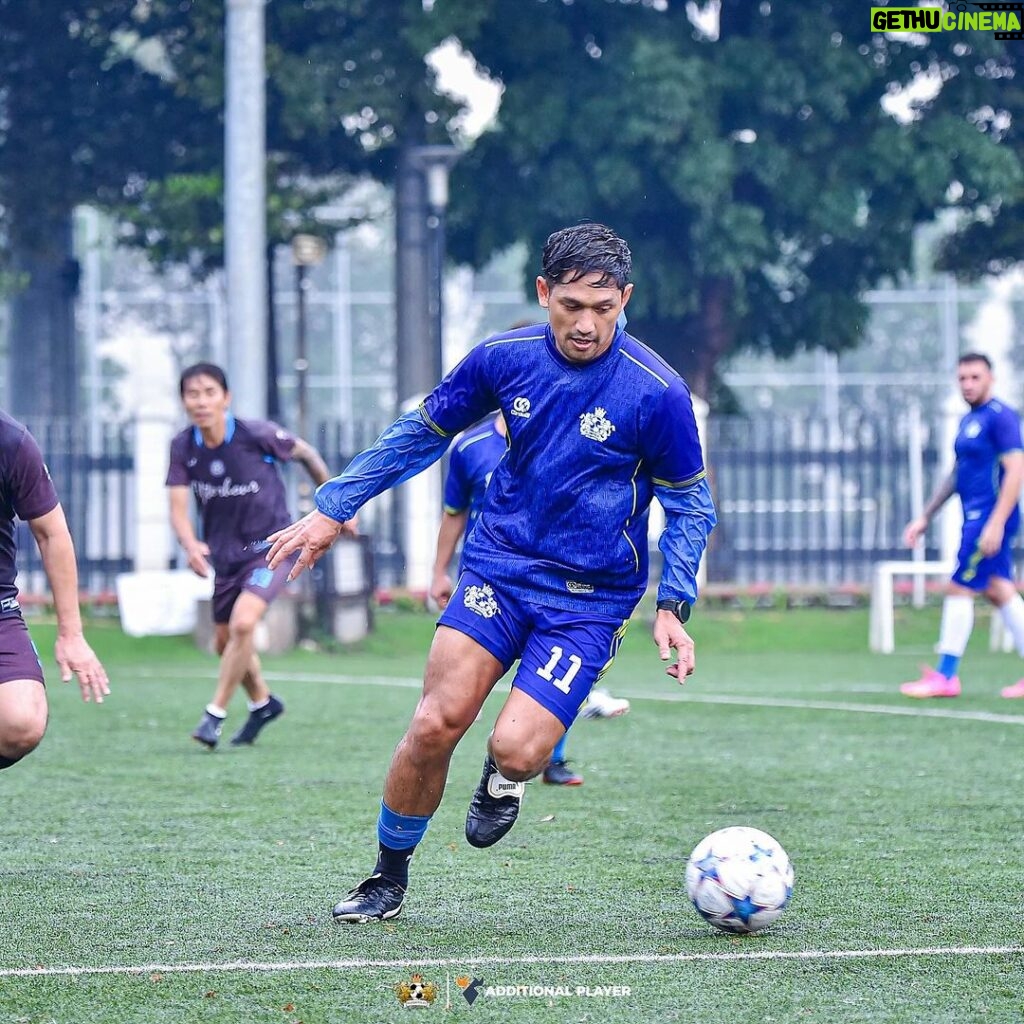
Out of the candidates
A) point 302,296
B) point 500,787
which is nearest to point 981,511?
point 500,787

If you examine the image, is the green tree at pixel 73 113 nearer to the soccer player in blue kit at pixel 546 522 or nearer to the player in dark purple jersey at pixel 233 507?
the player in dark purple jersey at pixel 233 507

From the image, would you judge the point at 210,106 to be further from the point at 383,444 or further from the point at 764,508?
the point at 383,444

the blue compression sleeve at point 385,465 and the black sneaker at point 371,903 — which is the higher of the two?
the blue compression sleeve at point 385,465

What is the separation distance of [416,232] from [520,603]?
1707 centimetres

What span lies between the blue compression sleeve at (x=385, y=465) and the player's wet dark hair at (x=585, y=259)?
0.59m

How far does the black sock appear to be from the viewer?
535 cm

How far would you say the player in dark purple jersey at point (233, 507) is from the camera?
31.6ft

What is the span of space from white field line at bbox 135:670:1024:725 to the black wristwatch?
596cm

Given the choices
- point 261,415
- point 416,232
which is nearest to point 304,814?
point 261,415

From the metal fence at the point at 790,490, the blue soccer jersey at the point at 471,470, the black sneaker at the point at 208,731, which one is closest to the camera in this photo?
the blue soccer jersey at the point at 471,470

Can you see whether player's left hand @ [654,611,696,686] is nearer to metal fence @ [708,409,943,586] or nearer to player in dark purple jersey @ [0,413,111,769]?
player in dark purple jersey @ [0,413,111,769]

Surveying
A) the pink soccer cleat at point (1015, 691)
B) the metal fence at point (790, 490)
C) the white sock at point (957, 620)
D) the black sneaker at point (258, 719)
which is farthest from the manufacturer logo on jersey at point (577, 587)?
the metal fence at point (790, 490)

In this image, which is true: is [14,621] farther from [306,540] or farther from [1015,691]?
[1015,691]

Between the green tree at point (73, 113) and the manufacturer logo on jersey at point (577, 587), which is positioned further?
the green tree at point (73, 113)
